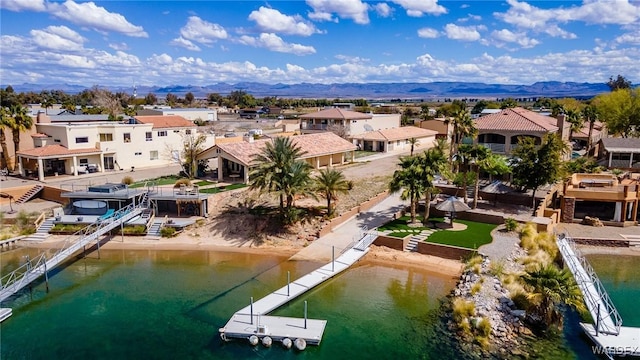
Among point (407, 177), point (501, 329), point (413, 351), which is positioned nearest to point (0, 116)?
point (407, 177)

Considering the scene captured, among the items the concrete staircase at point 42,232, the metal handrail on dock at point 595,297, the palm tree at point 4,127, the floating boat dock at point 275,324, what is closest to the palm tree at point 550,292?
the metal handrail on dock at point 595,297

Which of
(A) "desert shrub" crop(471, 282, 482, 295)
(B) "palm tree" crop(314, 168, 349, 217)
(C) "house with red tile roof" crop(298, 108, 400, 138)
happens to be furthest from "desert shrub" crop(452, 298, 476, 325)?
(C) "house with red tile roof" crop(298, 108, 400, 138)

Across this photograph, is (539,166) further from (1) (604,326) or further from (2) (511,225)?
(1) (604,326)

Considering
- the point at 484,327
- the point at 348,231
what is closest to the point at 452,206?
the point at 348,231

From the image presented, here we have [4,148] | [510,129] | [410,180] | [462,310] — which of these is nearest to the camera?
[462,310]

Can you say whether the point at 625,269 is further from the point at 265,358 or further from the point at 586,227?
the point at 265,358
